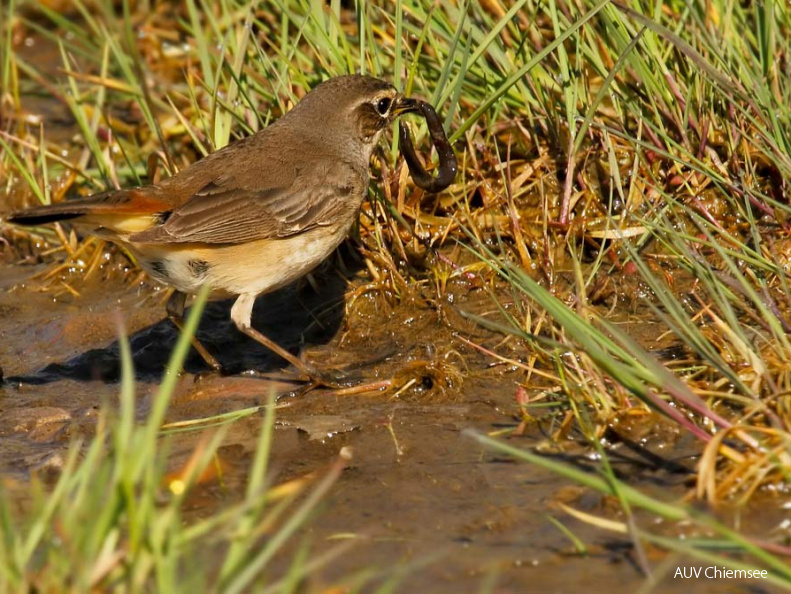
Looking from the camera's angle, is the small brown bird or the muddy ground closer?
the muddy ground

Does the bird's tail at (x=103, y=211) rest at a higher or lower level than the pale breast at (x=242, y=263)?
higher

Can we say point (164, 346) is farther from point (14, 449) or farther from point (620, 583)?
point (620, 583)

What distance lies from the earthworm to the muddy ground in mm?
686

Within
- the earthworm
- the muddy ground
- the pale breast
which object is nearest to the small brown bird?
the pale breast

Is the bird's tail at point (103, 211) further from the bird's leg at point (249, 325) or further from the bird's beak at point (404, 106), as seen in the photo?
the bird's beak at point (404, 106)

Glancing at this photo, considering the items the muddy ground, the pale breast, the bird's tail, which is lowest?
the muddy ground

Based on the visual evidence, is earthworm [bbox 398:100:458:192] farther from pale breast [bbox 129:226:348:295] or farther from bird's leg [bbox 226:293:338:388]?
bird's leg [bbox 226:293:338:388]

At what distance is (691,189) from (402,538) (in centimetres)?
324

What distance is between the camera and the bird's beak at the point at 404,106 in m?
6.71

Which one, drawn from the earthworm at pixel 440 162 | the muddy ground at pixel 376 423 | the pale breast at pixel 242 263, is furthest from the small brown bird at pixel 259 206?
the muddy ground at pixel 376 423

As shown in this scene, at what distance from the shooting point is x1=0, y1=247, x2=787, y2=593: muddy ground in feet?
13.6

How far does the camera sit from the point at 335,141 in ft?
23.0

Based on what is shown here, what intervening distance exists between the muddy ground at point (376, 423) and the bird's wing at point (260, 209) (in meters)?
0.63

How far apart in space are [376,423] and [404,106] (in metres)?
2.20
